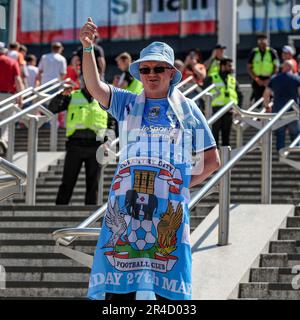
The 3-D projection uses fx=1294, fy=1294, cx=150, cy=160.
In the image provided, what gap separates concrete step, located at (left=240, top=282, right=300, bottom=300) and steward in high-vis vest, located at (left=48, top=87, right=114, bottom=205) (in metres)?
3.87

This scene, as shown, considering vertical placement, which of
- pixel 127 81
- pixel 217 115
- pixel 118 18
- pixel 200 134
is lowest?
pixel 200 134

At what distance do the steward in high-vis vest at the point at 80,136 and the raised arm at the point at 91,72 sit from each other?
20.1ft

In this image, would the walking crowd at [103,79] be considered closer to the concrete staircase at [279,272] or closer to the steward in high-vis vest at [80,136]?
the steward in high-vis vest at [80,136]

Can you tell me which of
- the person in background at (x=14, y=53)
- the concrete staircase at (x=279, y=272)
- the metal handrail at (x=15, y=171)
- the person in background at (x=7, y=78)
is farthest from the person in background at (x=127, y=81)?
the metal handrail at (x=15, y=171)

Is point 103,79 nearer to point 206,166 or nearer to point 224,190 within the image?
point 224,190

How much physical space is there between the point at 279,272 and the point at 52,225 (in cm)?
257

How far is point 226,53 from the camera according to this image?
21.3 m

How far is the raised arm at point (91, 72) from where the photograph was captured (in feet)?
20.5

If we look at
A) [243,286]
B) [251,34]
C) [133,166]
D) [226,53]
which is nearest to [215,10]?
[251,34]

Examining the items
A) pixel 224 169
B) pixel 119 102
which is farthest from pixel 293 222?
pixel 119 102

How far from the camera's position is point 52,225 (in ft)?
36.2

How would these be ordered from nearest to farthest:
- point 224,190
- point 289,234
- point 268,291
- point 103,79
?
point 268,291
point 224,190
point 289,234
point 103,79
